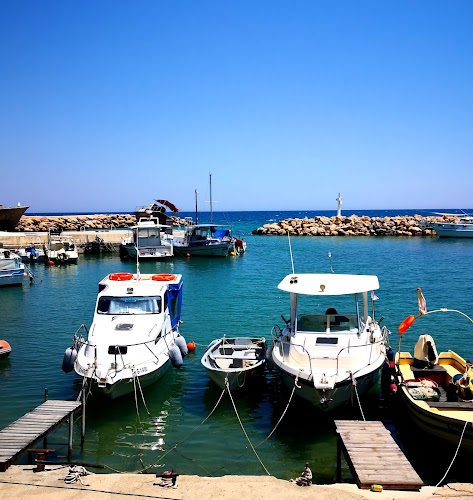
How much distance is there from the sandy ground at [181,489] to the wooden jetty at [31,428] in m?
0.39

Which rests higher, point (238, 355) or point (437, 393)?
point (437, 393)

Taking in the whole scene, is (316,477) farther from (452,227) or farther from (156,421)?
(452,227)

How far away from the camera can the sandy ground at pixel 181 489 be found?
8953 millimetres

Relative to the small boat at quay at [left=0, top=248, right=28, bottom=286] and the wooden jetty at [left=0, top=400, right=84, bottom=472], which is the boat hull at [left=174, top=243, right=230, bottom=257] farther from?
the wooden jetty at [left=0, top=400, right=84, bottom=472]

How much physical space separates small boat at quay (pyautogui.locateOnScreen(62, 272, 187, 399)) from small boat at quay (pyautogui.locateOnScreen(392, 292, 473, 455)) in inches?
273

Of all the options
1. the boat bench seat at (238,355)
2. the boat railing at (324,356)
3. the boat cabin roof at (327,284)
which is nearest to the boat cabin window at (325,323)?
the boat cabin roof at (327,284)

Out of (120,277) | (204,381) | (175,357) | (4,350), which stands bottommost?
(204,381)

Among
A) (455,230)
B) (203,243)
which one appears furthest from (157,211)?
(455,230)

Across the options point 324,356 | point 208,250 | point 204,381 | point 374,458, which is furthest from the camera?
point 208,250

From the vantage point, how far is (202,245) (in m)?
56.7

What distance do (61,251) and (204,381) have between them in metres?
37.9

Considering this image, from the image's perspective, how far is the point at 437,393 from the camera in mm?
13211

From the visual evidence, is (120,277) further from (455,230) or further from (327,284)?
(455,230)

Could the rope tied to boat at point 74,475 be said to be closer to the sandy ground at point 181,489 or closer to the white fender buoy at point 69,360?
the sandy ground at point 181,489
